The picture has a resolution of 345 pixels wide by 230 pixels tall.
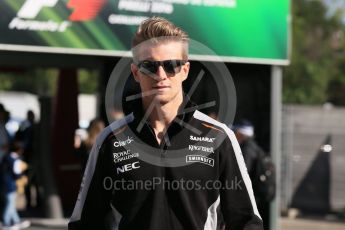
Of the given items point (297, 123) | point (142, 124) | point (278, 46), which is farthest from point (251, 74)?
point (142, 124)

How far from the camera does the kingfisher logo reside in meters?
8.85

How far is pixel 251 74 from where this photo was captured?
9977 millimetres

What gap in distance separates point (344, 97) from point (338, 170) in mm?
48254

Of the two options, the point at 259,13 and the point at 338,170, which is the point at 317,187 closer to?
the point at 338,170

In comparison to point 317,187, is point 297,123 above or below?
above

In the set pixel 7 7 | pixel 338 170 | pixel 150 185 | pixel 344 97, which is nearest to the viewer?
pixel 150 185

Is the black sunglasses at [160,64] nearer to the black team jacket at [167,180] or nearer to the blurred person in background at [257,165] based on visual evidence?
the black team jacket at [167,180]

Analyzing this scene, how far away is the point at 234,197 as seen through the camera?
3213 mm

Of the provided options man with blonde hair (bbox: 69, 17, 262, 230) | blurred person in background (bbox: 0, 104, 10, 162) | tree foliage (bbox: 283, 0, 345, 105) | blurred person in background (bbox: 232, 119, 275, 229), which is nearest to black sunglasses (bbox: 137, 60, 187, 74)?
man with blonde hair (bbox: 69, 17, 262, 230)

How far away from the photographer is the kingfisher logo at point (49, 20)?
29.0 feet

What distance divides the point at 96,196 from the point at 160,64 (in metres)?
0.62

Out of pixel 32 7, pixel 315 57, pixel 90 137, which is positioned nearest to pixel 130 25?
pixel 32 7

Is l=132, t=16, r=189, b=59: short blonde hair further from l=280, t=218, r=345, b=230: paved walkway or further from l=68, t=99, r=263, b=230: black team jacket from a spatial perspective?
l=280, t=218, r=345, b=230: paved walkway

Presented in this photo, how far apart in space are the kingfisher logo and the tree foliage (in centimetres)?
4391
